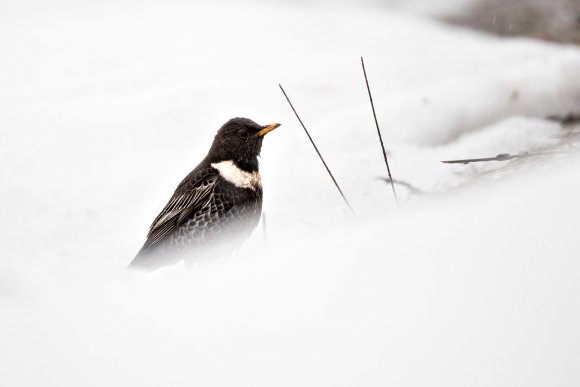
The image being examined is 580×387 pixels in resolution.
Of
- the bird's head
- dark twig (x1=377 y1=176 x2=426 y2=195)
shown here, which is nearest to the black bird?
the bird's head

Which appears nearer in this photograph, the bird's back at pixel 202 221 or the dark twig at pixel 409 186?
the bird's back at pixel 202 221

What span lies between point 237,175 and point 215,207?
0.16 meters

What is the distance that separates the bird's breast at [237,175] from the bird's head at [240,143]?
0.02 meters

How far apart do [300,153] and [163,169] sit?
2.19 ft

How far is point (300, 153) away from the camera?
3.49m

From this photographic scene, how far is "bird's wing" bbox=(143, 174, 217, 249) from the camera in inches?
111

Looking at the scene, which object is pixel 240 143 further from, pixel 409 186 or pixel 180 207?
pixel 409 186

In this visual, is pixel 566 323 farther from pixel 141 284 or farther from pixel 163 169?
pixel 163 169

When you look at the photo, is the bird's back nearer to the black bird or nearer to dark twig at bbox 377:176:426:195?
the black bird

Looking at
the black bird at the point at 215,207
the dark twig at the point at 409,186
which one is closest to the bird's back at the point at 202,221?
the black bird at the point at 215,207

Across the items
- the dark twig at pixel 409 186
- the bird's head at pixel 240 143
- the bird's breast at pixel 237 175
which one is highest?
the bird's head at pixel 240 143

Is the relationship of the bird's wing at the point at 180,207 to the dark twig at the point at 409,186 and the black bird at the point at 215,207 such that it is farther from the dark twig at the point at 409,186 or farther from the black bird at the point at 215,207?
the dark twig at the point at 409,186

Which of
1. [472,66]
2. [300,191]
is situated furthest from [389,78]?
[300,191]

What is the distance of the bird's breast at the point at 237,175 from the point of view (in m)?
2.79
